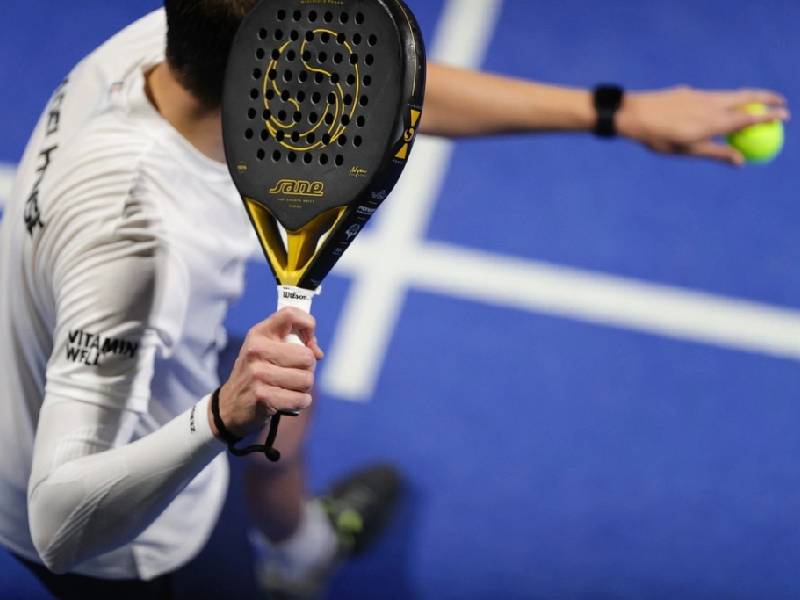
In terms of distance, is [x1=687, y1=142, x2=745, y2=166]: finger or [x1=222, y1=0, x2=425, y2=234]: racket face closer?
[x1=222, y1=0, x2=425, y2=234]: racket face

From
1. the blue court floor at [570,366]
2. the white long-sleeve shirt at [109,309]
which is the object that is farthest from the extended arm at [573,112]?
the blue court floor at [570,366]

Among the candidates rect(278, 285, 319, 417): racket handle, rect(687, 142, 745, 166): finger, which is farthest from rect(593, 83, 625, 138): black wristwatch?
rect(278, 285, 319, 417): racket handle

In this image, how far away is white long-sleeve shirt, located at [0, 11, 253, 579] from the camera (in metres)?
1.53

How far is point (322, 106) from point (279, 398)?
36 cm

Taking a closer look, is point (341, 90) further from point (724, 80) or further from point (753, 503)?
point (724, 80)

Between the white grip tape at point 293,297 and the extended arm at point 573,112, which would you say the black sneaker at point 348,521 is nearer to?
the extended arm at point 573,112

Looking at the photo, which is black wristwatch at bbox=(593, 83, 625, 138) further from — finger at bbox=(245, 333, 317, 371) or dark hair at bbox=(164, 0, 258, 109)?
finger at bbox=(245, 333, 317, 371)

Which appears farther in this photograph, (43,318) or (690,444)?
(690,444)

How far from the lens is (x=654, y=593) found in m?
2.86

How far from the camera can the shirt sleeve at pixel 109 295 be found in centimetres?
158

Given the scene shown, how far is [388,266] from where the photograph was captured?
11.1 ft

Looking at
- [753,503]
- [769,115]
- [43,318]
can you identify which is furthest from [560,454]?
[43,318]

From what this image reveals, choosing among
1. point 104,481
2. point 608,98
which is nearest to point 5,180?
point 608,98

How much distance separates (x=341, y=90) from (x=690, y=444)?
1.95 metres
